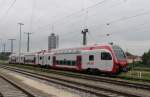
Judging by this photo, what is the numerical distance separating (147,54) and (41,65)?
160 ft

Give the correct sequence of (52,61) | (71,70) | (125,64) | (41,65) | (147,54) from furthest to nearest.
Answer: (147,54) < (41,65) < (52,61) < (71,70) < (125,64)

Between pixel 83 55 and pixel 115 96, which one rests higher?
pixel 83 55

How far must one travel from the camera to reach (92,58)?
38688 mm

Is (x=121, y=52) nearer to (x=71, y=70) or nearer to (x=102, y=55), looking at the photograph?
(x=102, y=55)

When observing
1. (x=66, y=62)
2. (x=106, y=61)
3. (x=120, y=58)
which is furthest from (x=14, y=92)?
(x=66, y=62)

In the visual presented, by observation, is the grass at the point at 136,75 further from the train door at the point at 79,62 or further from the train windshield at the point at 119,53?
the train door at the point at 79,62

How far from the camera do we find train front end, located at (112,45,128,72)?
115ft

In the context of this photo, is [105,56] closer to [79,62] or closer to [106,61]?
[106,61]

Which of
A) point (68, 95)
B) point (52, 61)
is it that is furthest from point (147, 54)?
point (68, 95)

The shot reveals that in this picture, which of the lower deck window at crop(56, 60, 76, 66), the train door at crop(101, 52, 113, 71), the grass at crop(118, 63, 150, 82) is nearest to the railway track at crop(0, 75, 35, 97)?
the grass at crop(118, 63, 150, 82)

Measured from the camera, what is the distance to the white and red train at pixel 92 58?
3494 centimetres

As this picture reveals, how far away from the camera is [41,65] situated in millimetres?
64688

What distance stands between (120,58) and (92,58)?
412 cm

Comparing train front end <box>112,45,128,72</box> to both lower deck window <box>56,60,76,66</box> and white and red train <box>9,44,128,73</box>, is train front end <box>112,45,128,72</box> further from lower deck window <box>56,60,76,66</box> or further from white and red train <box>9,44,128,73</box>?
lower deck window <box>56,60,76,66</box>
